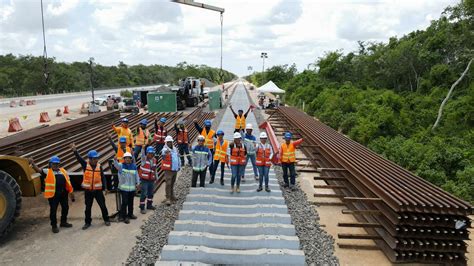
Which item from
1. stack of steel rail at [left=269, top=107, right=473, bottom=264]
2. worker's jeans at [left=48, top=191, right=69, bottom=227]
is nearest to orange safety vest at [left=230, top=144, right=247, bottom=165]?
stack of steel rail at [left=269, top=107, right=473, bottom=264]

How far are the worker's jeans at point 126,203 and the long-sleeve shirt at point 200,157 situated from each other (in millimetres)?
1718

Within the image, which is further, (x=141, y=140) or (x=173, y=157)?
(x=141, y=140)

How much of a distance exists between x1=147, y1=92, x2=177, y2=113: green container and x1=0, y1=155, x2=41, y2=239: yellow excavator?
17570 mm

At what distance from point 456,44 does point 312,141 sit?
15155mm

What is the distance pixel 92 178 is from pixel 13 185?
54.5 inches

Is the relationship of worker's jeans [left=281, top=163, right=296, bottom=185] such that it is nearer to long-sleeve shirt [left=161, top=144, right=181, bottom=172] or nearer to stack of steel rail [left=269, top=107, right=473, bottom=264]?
stack of steel rail [left=269, top=107, right=473, bottom=264]

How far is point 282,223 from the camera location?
706 cm

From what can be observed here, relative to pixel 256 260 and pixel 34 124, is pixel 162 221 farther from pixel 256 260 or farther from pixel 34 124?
pixel 34 124

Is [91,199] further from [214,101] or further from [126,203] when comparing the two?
[214,101]

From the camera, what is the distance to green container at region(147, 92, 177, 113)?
24547 millimetres

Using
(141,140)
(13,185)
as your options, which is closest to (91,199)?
(13,185)

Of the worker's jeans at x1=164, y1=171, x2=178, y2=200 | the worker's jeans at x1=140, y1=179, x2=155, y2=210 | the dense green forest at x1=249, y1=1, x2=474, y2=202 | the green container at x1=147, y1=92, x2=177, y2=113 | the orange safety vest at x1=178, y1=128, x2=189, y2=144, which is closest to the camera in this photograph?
the worker's jeans at x1=140, y1=179, x2=155, y2=210

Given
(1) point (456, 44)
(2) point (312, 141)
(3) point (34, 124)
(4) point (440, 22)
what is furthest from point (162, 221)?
(4) point (440, 22)

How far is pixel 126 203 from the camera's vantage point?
24.2 feet
